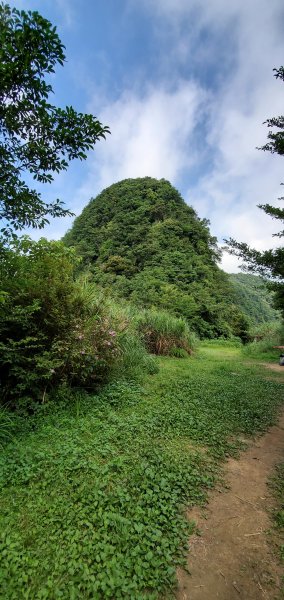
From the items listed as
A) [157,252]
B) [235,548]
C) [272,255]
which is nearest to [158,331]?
[272,255]

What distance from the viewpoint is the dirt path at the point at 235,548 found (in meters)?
1.83

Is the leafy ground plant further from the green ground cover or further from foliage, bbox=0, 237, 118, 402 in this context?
foliage, bbox=0, 237, 118, 402

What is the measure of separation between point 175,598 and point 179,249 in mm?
29201

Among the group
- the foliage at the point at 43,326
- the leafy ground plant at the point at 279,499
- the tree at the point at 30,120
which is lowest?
the leafy ground plant at the point at 279,499

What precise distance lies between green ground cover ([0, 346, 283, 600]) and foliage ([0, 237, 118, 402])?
18.5 inches

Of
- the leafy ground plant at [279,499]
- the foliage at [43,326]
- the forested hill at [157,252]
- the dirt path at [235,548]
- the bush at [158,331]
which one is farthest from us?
the forested hill at [157,252]

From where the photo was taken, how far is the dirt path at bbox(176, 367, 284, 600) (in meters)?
1.83

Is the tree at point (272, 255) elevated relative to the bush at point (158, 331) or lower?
elevated

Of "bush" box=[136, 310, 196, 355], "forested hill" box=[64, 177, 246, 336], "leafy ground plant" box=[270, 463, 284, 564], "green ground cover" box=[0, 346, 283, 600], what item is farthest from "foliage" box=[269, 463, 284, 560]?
"forested hill" box=[64, 177, 246, 336]

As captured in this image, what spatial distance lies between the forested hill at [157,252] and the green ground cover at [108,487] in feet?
53.0

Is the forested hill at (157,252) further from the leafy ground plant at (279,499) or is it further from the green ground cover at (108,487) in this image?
the leafy ground plant at (279,499)

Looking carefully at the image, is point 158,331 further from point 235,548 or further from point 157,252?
point 157,252

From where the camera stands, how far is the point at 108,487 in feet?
8.74

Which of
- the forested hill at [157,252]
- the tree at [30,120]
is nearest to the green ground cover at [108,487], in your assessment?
the tree at [30,120]
